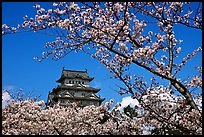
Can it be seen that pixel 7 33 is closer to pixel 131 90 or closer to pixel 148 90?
pixel 131 90

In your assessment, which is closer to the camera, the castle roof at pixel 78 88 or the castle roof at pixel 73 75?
the castle roof at pixel 78 88

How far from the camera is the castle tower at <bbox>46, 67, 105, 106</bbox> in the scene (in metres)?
32.5

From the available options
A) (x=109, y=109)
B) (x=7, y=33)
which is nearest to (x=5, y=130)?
(x=109, y=109)

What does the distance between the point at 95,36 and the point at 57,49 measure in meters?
0.89

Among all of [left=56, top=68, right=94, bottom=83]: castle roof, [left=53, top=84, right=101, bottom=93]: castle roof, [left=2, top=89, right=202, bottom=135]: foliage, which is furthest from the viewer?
[left=56, top=68, right=94, bottom=83]: castle roof

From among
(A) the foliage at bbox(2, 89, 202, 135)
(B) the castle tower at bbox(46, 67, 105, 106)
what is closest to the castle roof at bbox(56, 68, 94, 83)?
(B) the castle tower at bbox(46, 67, 105, 106)

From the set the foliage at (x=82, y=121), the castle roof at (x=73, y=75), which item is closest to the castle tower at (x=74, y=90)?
the castle roof at (x=73, y=75)

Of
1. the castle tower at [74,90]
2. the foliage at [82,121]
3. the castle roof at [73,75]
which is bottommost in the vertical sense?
the foliage at [82,121]

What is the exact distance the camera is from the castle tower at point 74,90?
3247 cm

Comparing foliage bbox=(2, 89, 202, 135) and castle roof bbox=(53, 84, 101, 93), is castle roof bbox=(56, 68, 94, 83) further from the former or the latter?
foliage bbox=(2, 89, 202, 135)

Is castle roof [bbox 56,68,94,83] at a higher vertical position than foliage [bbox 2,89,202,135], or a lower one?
higher

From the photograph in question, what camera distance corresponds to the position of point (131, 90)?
5883mm

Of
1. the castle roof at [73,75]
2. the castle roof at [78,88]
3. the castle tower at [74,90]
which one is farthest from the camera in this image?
the castle roof at [73,75]

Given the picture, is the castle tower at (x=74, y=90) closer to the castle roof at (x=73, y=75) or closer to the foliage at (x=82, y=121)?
the castle roof at (x=73, y=75)
